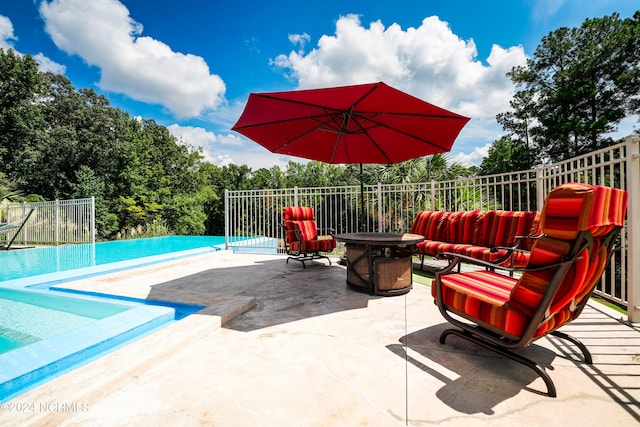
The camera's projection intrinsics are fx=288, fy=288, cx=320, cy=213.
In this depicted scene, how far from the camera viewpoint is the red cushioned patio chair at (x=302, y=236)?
504 cm

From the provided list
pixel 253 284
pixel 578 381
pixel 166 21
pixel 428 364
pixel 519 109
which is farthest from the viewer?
pixel 519 109

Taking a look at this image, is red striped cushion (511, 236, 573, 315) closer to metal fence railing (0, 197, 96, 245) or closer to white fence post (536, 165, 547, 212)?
white fence post (536, 165, 547, 212)

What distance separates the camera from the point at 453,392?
1520 millimetres

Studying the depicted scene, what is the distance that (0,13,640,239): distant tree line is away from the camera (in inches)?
611

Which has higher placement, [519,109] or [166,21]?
[166,21]

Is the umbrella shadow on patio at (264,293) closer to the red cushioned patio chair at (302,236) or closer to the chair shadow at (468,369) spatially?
the red cushioned patio chair at (302,236)

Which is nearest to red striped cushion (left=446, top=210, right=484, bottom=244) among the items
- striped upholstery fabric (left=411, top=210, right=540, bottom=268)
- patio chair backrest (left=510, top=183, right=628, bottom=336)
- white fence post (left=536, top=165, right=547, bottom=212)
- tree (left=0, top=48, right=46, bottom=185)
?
striped upholstery fabric (left=411, top=210, right=540, bottom=268)

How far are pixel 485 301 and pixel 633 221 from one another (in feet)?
5.77

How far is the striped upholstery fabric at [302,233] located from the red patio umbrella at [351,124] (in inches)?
47.5

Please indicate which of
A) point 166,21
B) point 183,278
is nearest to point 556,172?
point 183,278

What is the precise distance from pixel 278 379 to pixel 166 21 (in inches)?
608

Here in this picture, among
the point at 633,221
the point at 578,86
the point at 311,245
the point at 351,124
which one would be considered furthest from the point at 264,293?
the point at 578,86

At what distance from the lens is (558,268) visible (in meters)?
1.40

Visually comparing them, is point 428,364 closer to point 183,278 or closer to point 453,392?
point 453,392
